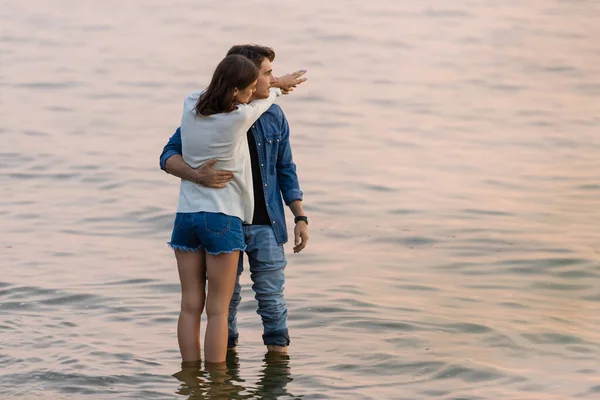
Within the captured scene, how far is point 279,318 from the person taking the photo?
253 inches

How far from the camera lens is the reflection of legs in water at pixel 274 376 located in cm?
630

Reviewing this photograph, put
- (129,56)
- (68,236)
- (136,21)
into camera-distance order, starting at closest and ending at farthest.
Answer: (68,236)
(129,56)
(136,21)

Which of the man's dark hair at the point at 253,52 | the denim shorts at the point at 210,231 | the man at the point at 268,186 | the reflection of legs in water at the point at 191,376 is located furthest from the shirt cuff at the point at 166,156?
the reflection of legs in water at the point at 191,376

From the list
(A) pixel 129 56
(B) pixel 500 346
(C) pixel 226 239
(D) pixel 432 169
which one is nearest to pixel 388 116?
(D) pixel 432 169

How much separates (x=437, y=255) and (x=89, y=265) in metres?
2.65

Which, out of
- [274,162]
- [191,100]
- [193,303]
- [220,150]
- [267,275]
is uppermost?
[191,100]

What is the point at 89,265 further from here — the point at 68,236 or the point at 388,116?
the point at 388,116

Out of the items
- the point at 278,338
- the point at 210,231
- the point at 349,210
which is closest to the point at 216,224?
the point at 210,231

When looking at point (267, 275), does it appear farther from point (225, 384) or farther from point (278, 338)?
point (225, 384)

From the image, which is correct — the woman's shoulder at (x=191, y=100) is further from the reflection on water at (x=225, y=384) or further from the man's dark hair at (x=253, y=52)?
the reflection on water at (x=225, y=384)

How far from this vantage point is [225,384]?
20.7 ft

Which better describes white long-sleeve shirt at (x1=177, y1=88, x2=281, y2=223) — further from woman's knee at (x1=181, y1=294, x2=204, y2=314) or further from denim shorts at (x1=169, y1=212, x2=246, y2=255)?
woman's knee at (x1=181, y1=294, x2=204, y2=314)

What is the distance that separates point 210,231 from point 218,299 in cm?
41

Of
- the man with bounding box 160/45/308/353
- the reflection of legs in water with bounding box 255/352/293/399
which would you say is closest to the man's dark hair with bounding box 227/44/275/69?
the man with bounding box 160/45/308/353
